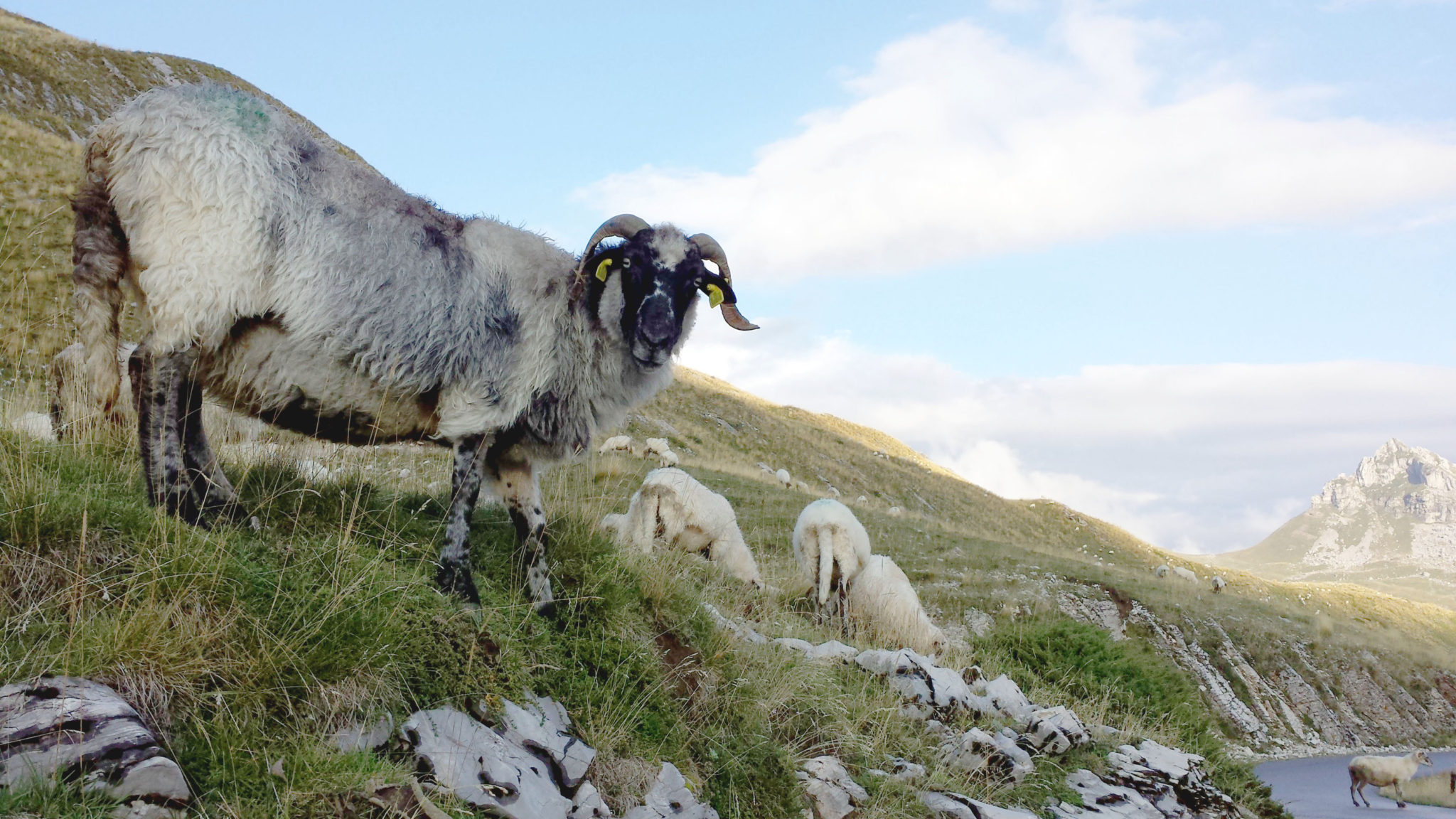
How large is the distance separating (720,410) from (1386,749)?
1616 inches

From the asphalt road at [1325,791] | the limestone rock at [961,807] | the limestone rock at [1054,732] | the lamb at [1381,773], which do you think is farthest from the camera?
the lamb at [1381,773]

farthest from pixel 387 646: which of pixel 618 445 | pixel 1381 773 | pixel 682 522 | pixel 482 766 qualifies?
pixel 618 445

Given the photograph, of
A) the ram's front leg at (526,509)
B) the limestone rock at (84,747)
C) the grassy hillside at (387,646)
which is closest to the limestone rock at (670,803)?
the grassy hillside at (387,646)

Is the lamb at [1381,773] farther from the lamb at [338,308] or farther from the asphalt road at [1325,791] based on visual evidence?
the lamb at [338,308]

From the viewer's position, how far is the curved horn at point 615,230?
694 centimetres

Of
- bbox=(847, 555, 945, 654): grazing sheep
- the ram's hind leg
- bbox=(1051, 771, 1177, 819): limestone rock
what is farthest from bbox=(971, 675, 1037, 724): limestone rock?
the ram's hind leg

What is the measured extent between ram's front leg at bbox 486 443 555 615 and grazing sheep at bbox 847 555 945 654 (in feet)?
26.3

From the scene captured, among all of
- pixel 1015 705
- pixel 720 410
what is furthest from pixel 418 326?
pixel 720 410

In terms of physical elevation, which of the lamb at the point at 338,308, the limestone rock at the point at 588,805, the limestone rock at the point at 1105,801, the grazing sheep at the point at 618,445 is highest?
the lamb at the point at 338,308

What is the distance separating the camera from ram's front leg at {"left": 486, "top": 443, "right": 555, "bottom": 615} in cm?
687

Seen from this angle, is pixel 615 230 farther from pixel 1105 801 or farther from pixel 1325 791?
pixel 1325 791

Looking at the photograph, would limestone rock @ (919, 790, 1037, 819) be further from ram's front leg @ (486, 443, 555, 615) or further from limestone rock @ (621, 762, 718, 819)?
ram's front leg @ (486, 443, 555, 615)

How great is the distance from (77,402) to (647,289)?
171 inches

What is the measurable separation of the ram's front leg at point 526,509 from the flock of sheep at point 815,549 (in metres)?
5.91
